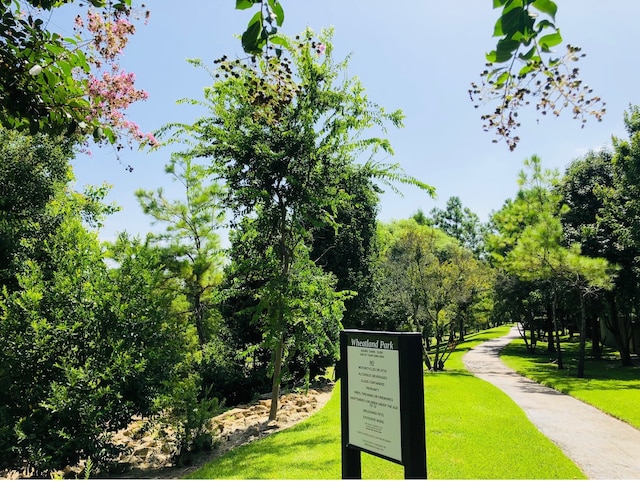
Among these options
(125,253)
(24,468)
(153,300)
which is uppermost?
(125,253)

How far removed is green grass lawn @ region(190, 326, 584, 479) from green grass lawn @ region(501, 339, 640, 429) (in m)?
2.80

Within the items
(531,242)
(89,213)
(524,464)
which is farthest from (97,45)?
(531,242)

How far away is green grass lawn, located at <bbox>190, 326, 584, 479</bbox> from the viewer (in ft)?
Result: 20.9

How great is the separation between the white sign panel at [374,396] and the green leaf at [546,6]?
2879mm

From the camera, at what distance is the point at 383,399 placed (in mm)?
4020

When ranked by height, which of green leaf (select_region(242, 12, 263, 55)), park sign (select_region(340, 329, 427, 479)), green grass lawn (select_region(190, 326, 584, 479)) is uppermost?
green leaf (select_region(242, 12, 263, 55))

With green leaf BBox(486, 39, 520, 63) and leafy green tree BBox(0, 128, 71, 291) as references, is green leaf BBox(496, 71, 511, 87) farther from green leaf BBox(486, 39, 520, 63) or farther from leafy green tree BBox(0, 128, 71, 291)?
leafy green tree BBox(0, 128, 71, 291)

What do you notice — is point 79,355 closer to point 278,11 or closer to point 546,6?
point 278,11

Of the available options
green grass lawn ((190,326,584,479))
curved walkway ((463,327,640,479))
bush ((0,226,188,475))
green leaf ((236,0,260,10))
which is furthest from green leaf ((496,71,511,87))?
bush ((0,226,188,475))

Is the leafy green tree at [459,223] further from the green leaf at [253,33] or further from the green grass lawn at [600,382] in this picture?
the green leaf at [253,33]

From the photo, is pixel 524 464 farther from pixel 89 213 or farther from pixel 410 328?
pixel 410 328

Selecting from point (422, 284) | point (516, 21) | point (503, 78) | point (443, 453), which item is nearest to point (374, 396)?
point (503, 78)

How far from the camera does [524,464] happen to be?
6.70 meters

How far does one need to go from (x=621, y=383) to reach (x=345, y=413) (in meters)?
16.0
